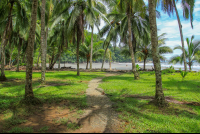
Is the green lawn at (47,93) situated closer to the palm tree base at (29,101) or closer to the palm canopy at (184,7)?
the palm tree base at (29,101)

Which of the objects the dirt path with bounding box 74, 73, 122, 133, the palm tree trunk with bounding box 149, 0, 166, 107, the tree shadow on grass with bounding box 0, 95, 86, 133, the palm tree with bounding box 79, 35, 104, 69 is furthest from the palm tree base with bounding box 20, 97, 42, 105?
the palm tree with bounding box 79, 35, 104, 69

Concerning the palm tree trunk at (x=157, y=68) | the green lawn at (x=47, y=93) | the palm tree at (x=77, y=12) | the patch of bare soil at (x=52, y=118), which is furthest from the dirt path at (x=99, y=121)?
the palm tree at (x=77, y=12)

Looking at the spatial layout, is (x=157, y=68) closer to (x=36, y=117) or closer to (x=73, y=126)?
(x=73, y=126)

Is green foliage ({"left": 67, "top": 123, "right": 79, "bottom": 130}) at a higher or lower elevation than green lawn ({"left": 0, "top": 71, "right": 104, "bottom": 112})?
lower

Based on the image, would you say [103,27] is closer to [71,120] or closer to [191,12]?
[191,12]

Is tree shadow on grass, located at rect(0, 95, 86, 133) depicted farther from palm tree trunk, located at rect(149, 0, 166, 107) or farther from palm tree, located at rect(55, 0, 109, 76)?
palm tree, located at rect(55, 0, 109, 76)

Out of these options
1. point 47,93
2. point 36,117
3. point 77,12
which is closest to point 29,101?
point 36,117

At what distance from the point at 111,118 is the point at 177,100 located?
3233mm

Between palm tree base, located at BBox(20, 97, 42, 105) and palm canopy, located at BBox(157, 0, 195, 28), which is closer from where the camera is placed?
palm tree base, located at BBox(20, 97, 42, 105)

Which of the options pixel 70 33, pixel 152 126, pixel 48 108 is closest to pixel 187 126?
pixel 152 126

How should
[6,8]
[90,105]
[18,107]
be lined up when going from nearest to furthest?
[18,107]
[90,105]
[6,8]

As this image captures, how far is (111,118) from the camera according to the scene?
3812mm

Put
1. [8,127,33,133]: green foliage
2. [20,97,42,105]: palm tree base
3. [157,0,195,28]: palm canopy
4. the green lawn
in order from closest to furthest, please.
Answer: [8,127,33,133]: green foliage, [20,97,42,105]: palm tree base, the green lawn, [157,0,195,28]: palm canopy

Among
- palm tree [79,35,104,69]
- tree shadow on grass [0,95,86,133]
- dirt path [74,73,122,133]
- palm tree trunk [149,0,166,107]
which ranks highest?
palm tree [79,35,104,69]
